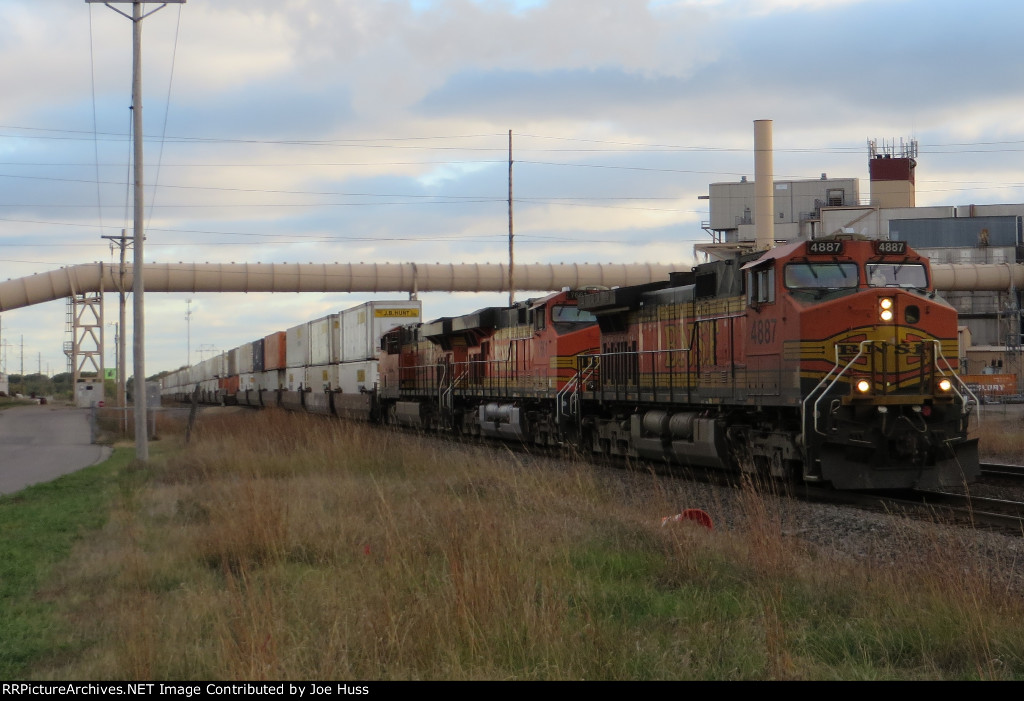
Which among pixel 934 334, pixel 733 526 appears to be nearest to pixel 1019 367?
pixel 934 334

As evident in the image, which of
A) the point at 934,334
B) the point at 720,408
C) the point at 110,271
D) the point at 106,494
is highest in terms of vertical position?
the point at 110,271

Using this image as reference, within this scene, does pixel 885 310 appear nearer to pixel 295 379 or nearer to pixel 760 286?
pixel 760 286

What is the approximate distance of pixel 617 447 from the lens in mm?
19516

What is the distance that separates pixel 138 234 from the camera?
75.2 ft

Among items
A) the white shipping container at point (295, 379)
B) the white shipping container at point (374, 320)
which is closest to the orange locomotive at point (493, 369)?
the white shipping container at point (374, 320)

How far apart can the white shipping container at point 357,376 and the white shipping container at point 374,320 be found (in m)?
0.27

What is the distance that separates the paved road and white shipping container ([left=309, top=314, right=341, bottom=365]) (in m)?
9.33

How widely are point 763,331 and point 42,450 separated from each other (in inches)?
849

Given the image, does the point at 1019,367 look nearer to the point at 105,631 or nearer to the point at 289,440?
the point at 289,440

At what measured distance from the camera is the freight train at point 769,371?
13.1 m

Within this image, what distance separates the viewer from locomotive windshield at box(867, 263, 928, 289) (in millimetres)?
14038

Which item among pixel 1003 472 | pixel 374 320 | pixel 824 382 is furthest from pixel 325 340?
pixel 824 382

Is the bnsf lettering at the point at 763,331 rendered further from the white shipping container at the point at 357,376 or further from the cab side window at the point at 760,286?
the white shipping container at the point at 357,376
